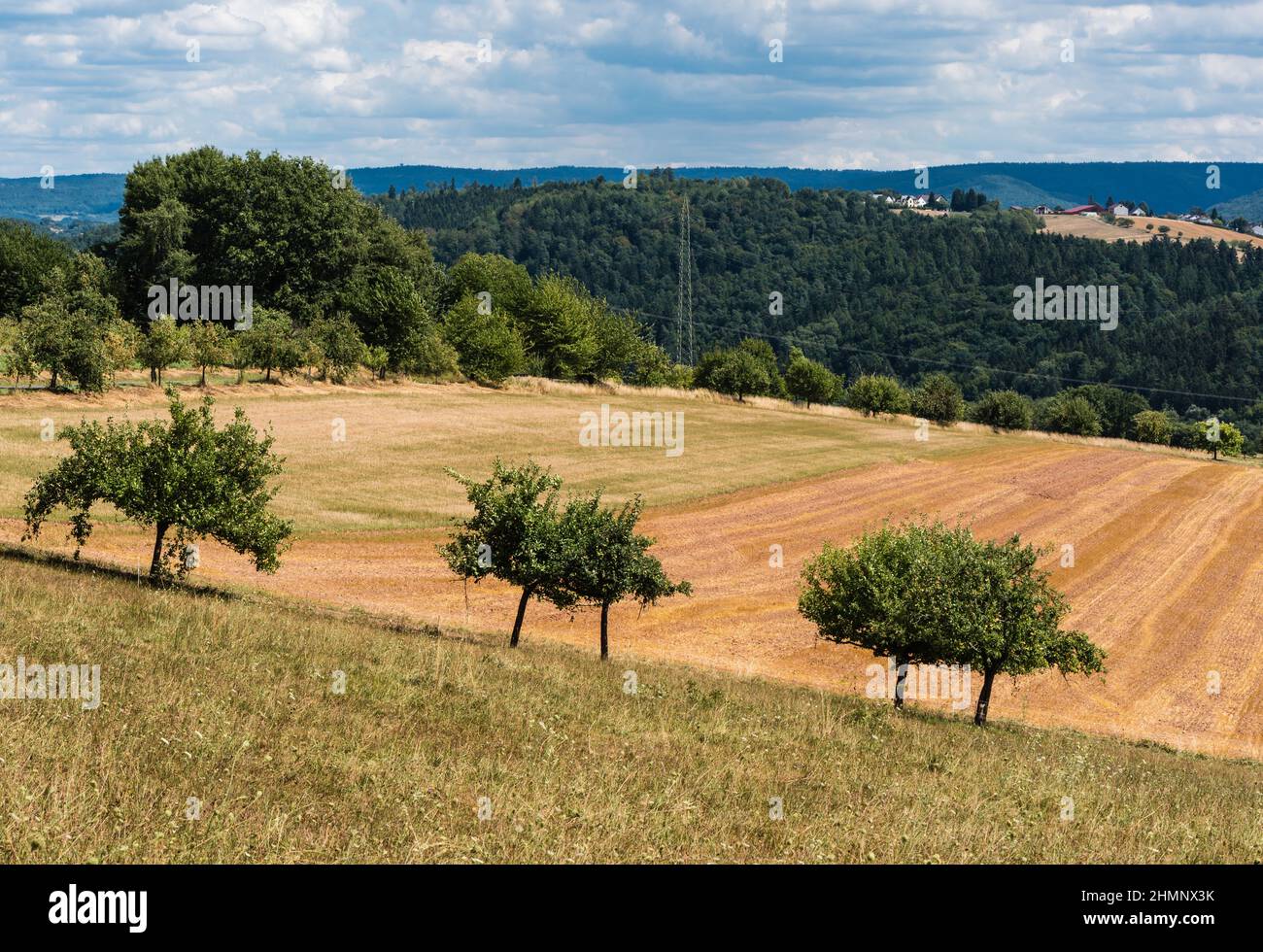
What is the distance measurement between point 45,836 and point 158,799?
1.49 m

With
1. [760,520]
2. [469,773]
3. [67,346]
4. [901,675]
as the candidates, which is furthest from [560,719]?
[67,346]

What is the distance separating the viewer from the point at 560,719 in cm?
1680

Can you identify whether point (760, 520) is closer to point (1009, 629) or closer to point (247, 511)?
point (1009, 629)

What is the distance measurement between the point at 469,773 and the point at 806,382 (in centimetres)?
14098

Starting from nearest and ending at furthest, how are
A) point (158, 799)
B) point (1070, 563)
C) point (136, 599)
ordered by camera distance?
point (158, 799) < point (136, 599) < point (1070, 563)

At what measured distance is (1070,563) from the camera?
205 ft

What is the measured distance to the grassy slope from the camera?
10258 millimetres

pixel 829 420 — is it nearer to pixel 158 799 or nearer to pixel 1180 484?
pixel 1180 484

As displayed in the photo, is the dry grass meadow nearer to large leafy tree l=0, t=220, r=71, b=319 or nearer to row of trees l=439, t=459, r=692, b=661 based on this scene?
row of trees l=439, t=459, r=692, b=661

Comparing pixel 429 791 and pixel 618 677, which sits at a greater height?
pixel 429 791

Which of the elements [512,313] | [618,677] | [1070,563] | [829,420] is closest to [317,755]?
[618,677]

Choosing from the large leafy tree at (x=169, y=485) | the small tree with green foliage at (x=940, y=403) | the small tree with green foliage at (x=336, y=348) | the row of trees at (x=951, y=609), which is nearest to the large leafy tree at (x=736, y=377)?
the small tree with green foliage at (x=940, y=403)

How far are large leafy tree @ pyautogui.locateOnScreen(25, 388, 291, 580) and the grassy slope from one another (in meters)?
8.62
